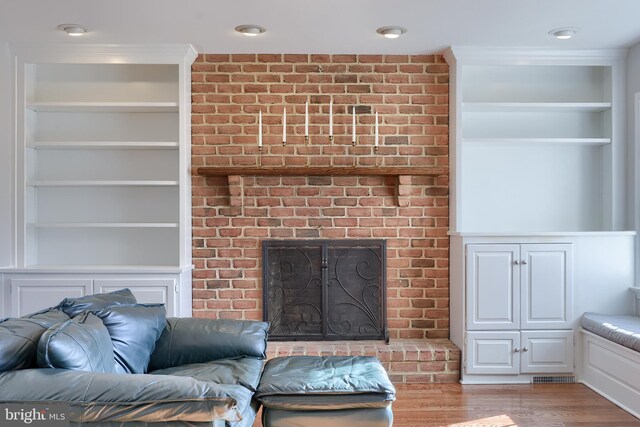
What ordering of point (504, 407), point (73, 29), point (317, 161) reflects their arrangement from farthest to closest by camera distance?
point (317, 161), point (73, 29), point (504, 407)

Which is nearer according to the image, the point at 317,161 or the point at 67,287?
the point at 67,287

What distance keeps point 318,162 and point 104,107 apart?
168 cm

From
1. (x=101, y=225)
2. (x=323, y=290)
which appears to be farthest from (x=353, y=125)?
(x=101, y=225)

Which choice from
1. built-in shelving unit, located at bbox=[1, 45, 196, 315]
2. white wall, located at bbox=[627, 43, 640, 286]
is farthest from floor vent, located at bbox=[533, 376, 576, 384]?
built-in shelving unit, located at bbox=[1, 45, 196, 315]

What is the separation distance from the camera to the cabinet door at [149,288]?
13.3 ft

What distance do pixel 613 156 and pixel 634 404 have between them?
1857 millimetres

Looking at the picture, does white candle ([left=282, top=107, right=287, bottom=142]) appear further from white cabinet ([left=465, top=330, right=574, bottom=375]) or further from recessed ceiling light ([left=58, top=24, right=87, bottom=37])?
white cabinet ([left=465, top=330, right=574, bottom=375])

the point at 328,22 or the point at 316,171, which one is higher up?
the point at 328,22

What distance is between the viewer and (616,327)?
3.67 metres

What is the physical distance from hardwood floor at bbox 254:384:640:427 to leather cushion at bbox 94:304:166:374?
0.89m

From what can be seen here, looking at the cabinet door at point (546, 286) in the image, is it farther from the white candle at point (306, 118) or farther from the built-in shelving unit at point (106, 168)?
the built-in shelving unit at point (106, 168)

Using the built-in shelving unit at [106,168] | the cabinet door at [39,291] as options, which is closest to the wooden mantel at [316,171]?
the built-in shelving unit at [106,168]

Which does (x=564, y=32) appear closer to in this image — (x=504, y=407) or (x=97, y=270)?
(x=504, y=407)

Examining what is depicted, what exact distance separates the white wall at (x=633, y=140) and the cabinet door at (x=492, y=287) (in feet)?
3.09
